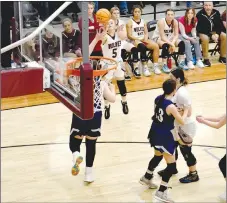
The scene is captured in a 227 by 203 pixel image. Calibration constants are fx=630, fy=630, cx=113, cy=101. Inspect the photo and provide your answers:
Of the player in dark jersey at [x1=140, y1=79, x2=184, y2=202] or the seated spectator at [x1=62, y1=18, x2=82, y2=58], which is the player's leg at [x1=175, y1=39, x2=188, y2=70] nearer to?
the seated spectator at [x1=62, y1=18, x2=82, y2=58]

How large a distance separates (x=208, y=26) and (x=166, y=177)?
5591 mm

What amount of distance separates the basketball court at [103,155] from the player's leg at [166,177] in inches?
6.9

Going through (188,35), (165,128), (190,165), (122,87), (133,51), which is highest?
(188,35)

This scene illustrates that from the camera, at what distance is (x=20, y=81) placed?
201 inches

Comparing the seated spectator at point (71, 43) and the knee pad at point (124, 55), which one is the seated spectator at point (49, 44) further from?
the knee pad at point (124, 55)

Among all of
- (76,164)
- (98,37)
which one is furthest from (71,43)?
(76,164)

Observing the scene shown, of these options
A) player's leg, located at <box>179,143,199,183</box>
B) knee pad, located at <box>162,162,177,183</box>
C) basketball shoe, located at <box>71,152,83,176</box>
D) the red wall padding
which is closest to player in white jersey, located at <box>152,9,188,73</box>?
→ player's leg, located at <box>179,143,199,183</box>

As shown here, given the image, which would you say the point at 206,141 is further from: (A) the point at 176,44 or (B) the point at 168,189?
(A) the point at 176,44

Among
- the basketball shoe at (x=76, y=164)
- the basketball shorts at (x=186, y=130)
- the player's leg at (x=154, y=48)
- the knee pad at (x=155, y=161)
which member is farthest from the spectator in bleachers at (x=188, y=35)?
the basketball shoe at (x=76, y=164)

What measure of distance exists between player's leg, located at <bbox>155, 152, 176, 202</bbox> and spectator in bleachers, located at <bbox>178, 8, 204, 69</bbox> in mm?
5027

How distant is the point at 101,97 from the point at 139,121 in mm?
2241

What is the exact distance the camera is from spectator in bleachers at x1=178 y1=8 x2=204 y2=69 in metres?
11.1

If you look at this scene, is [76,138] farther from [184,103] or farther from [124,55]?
[124,55]

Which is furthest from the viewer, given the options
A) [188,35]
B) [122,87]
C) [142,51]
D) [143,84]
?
[188,35]
